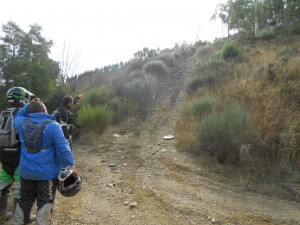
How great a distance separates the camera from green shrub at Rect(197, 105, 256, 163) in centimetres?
600

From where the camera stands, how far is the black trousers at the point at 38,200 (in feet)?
10.5

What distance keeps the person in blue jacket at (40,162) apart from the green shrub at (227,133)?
3.77 metres

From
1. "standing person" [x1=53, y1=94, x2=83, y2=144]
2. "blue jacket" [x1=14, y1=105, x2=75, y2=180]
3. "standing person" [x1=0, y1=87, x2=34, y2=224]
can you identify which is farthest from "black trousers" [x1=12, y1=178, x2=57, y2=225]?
"standing person" [x1=53, y1=94, x2=83, y2=144]

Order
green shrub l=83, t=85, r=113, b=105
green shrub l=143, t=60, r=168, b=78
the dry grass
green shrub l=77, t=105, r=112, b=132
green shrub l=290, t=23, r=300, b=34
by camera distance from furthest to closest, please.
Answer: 1. green shrub l=290, t=23, r=300, b=34
2. green shrub l=143, t=60, r=168, b=78
3. green shrub l=83, t=85, r=113, b=105
4. green shrub l=77, t=105, r=112, b=132
5. the dry grass

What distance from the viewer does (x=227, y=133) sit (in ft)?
20.4

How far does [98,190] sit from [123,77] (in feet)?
32.3

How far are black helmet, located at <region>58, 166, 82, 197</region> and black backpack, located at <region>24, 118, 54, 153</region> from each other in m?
0.35

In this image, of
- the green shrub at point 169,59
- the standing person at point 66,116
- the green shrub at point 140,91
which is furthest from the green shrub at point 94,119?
the green shrub at point 169,59

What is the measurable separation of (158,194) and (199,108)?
405cm

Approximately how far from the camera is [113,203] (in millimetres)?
4543

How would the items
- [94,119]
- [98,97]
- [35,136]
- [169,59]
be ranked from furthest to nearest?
[169,59], [98,97], [94,119], [35,136]

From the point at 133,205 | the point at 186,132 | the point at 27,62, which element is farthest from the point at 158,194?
the point at 27,62

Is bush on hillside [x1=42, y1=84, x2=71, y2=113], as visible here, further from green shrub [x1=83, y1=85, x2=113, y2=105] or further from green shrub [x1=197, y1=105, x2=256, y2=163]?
green shrub [x1=197, y1=105, x2=256, y2=163]

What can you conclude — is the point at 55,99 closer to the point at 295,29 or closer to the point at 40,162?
the point at 40,162
